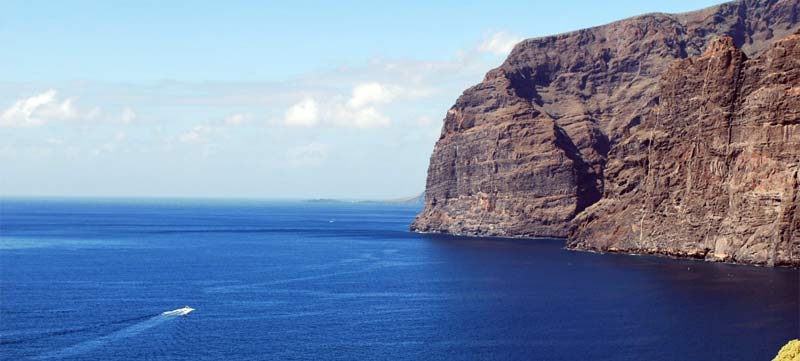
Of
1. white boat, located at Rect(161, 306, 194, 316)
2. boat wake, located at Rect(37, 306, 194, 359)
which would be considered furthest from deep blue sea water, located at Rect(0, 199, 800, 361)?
white boat, located at Rect(161, 306, 194, 316)

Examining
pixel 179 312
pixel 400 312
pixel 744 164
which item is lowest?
pixel 400 312

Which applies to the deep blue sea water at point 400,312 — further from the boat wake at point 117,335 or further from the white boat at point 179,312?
the white boat at point 179,312

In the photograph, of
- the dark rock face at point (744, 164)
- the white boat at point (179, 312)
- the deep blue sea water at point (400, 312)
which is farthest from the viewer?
the dark rock face at point (744, 164)

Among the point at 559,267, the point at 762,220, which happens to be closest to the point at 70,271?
the point at 559,267

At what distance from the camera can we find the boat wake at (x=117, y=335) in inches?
3910

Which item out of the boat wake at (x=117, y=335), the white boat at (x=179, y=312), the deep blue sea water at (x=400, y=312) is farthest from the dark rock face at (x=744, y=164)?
the boat wake at (x=117, y=335)

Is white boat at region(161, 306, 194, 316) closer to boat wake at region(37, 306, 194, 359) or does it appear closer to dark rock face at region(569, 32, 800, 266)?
boat wake at region(37, 306, 194, 359)

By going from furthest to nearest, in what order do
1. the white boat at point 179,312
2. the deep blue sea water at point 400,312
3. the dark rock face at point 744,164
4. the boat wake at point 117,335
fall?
1. the dark rock face at point 744,164
2. the white boat at point 179,312
3. the deep blue sea water at point 400,312
4. the boat wake at point 117,335

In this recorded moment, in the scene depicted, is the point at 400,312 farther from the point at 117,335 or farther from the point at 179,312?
the point at 117,335

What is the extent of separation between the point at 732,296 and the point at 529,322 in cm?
3477

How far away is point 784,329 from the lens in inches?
4417

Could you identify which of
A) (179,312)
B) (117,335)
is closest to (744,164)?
(179,312)

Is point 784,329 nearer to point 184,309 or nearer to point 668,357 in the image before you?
point 668,357

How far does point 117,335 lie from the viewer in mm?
109562
